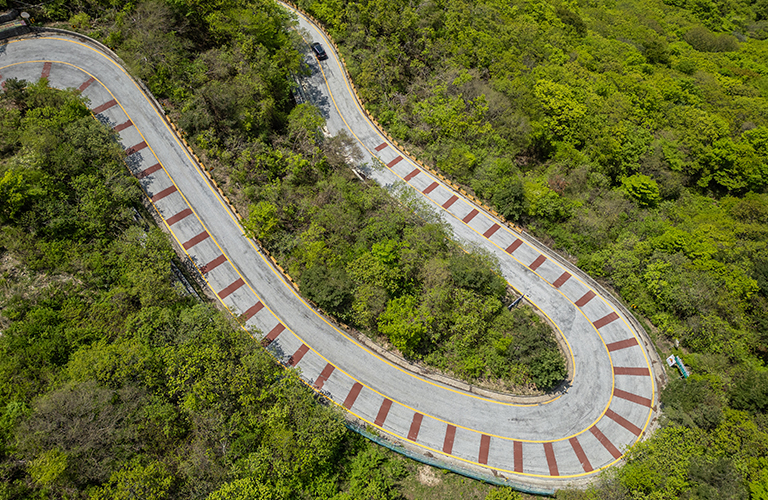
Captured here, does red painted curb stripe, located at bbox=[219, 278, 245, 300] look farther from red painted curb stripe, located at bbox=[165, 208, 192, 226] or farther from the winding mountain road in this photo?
red painted curb stripe, located at bbox=[165, 208, 192, 226]

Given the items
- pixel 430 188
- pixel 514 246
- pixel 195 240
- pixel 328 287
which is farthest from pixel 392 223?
pixel 195 240

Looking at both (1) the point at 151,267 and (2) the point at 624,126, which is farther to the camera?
(2) the point at 624,126

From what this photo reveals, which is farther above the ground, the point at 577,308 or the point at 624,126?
the point at 624,126

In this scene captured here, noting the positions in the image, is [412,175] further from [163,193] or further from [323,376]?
[163,193]

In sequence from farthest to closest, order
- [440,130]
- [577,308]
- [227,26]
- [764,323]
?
[440,130] → [227,26] → [577,308] → [764,323]

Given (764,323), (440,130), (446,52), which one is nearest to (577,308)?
(764,323)

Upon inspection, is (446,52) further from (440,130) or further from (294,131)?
(294,131)

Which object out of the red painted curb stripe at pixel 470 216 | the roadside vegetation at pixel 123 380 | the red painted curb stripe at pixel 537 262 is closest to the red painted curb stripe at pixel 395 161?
the red painted curb stripe at pixel 470 216
